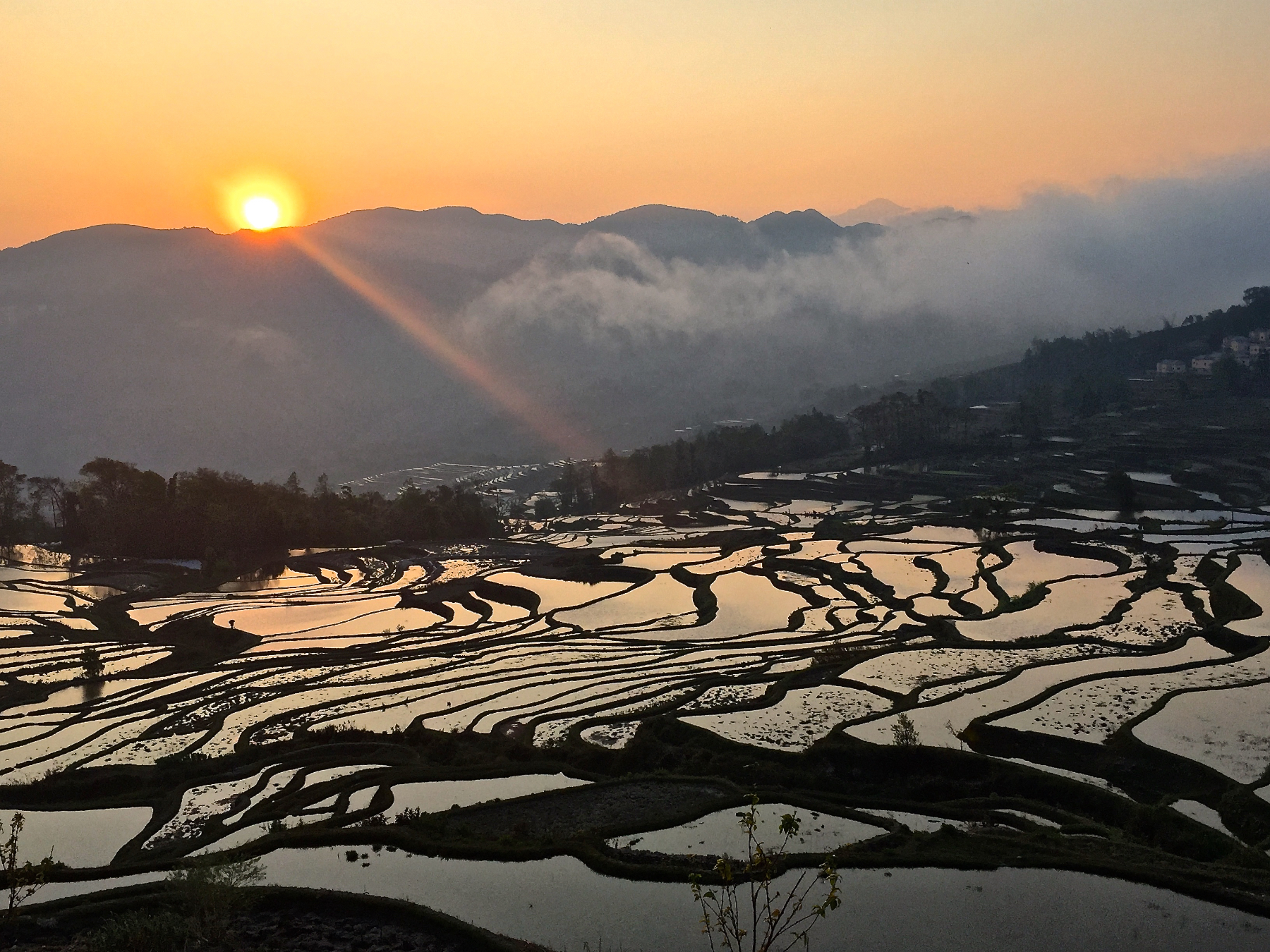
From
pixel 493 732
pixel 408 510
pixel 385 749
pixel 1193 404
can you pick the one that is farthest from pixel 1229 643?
pixel 1193 404

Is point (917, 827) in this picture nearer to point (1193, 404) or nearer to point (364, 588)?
point (364, 588)

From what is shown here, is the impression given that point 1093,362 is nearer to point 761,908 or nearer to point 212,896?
point 761,908

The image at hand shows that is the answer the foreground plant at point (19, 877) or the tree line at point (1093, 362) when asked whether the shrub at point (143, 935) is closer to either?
the foreground plant at point (19, 877)

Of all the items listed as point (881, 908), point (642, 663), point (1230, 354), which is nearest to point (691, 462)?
point (1230, 354)

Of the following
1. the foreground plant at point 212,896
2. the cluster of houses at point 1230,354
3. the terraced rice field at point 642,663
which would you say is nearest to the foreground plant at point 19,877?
the foreground plant at point 212,896

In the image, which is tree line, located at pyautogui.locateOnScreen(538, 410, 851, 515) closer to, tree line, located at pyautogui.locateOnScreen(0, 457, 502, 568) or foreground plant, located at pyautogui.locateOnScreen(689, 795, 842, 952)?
tree line, located at pyautogui.locateOnScreen(0, 457, 502, 568)

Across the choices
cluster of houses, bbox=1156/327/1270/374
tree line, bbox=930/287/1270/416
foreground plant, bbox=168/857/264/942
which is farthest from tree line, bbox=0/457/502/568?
cluster of houses, bbox=1156/327/1270/374
